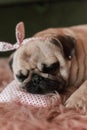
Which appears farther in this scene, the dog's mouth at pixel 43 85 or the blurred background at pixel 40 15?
the blurred background at pixel 40 15

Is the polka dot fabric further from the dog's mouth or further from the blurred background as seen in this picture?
Result: the blurred background

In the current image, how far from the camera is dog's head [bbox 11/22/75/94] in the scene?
4.89 ft

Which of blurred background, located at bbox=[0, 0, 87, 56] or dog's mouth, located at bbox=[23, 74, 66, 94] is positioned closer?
dog's mouth, located at bbox=[23, 74, 66, 94]

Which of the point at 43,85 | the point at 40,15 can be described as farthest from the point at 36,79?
the point at 40,15

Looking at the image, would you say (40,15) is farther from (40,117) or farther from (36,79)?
(40,117)

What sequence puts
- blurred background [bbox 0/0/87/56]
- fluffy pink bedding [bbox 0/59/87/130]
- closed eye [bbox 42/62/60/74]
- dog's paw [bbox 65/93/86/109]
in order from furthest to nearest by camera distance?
blurred background [bbox 0/0/87/56] → closed eye [bbox 42/62/60/74] → dog's paw [bbox 65/93/86/109] → fluffy pink bedding [bbox 0/59/87/130]

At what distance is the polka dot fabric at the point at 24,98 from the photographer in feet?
4.67

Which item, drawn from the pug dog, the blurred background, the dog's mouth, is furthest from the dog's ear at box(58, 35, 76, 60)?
the blurred background

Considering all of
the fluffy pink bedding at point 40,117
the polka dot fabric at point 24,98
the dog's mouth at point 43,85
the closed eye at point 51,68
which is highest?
the closed eye at point 51,68

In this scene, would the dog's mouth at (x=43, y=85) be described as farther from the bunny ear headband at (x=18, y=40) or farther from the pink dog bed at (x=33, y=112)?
the bunny ear headband at (x=18, y=40)

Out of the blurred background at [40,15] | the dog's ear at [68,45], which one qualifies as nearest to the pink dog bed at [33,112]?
the dog's ear at [68,45]

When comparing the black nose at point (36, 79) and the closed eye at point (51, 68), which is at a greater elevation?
the closed eye at point (51, 68)

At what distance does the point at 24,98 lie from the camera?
1.46 meters

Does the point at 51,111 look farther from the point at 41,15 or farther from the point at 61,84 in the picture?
the point at 41,15
